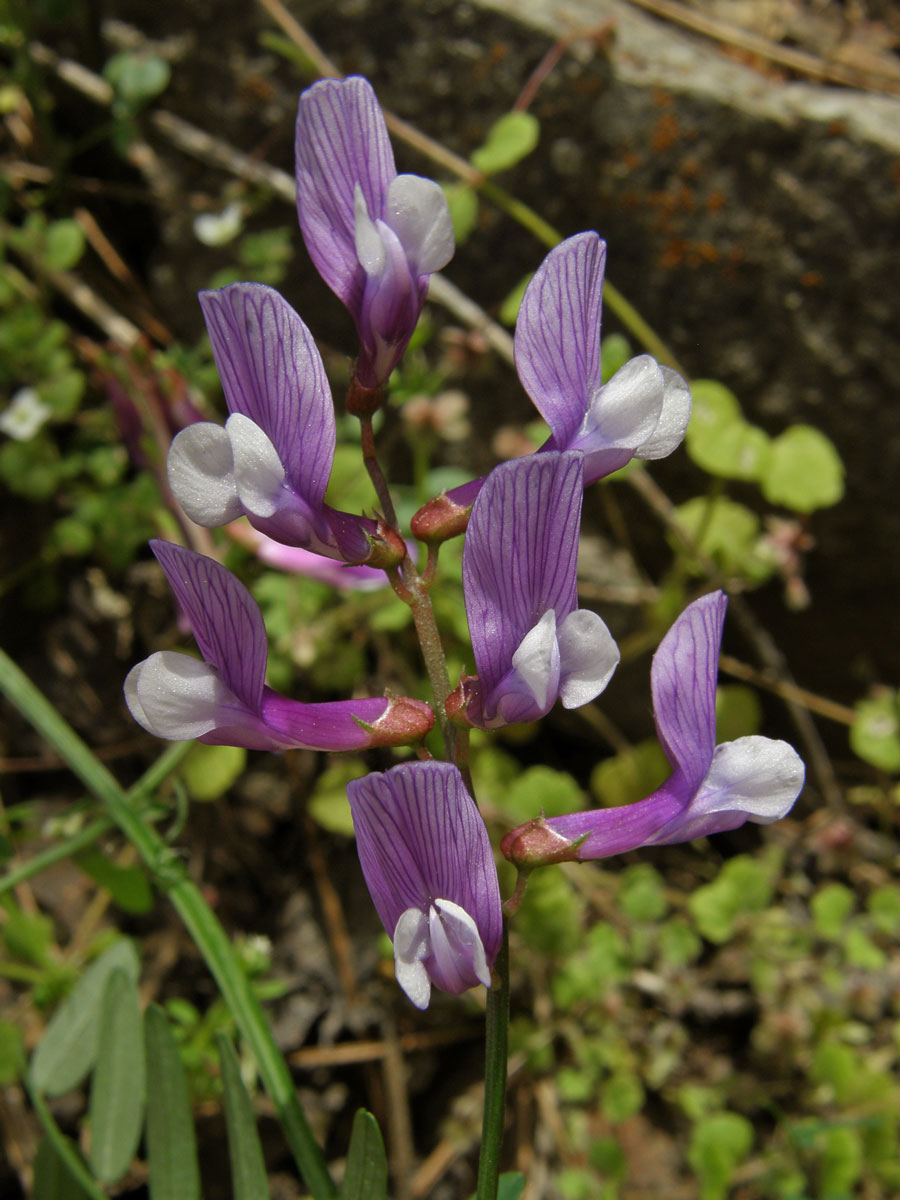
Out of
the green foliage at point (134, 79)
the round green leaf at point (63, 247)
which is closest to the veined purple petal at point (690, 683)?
the round green leaf at point (63, 247)

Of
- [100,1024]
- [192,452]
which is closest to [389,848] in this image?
[192,452]

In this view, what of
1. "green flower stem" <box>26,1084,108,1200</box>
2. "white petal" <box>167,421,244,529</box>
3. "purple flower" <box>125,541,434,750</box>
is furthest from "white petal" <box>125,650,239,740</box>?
"green flower stem" <box>26,1084,108,1200</box>

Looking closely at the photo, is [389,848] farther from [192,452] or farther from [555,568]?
[192,452]

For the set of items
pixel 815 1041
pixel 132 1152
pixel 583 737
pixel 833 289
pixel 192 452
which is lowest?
pixel 815 1041

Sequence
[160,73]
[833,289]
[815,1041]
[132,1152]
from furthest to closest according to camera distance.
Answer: [160,73] < [815,1041] < [833,289] < [132,1152]

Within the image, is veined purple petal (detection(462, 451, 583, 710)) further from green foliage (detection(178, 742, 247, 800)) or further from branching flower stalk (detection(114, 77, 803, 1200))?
green foliage (detection(178, 742, 247, 800))

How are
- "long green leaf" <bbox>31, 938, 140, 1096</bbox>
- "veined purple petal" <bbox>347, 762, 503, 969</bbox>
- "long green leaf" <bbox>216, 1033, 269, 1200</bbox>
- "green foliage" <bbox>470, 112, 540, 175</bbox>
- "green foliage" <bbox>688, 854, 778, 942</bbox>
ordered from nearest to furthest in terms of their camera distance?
"veined purple petal" <bbox>347, 762, 503, 969</bbox> < "long green leaf" <bbox>216, 1033, 269, 1200</bbox> < "long green leaf" <bbox>31, 938, 140, 1096</bbox> < "green foliage" <bbox>470, 112, 540, 175</bbox> < "green foliage" <bbox>688, 854, 778, 942</bbox>
